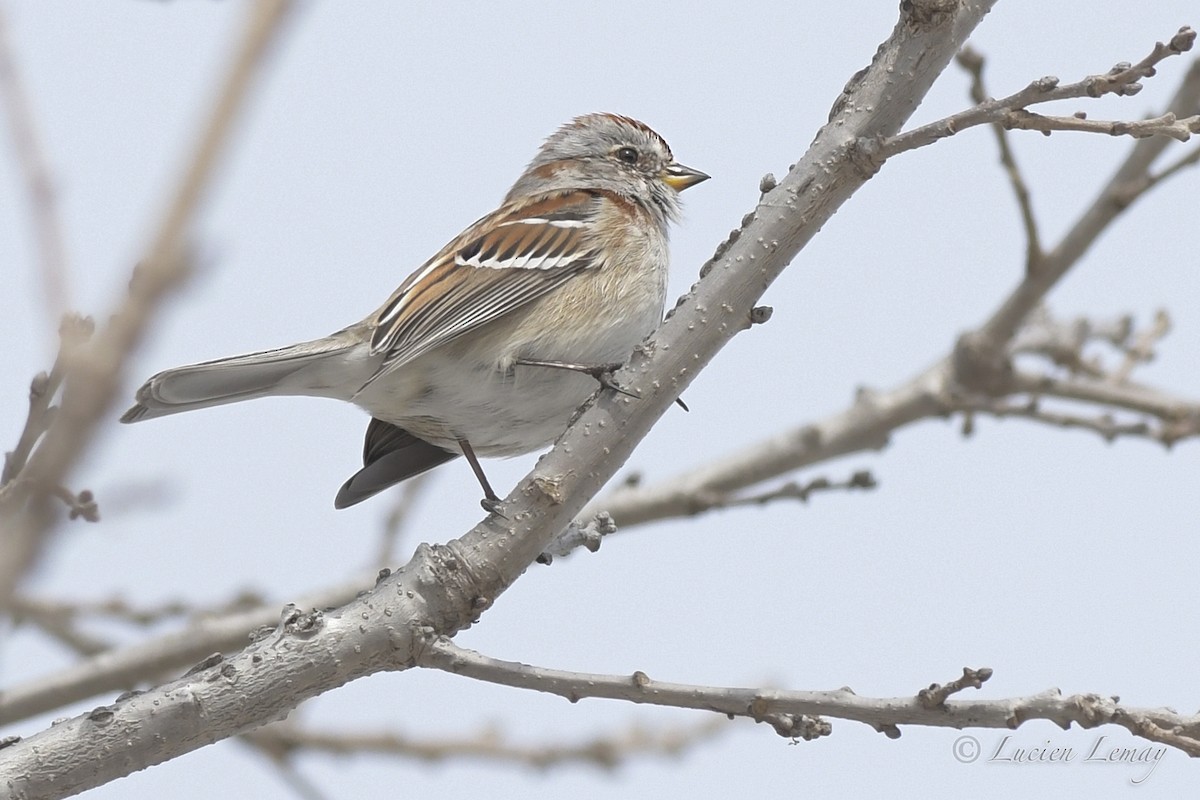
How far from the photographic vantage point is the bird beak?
6984 millimetres

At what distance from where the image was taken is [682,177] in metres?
7.01

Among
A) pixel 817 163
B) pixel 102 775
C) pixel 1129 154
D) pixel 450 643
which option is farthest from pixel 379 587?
pixel 1129 154

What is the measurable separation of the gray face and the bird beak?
0.12ft

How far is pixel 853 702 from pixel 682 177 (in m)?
4.16

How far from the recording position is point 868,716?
331 cm

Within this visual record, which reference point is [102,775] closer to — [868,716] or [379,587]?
[379,587]

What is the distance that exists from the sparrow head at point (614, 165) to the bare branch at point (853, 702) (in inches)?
142

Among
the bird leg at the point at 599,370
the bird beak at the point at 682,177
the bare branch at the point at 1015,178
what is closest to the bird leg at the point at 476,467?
the bird leg at the point at 599,370

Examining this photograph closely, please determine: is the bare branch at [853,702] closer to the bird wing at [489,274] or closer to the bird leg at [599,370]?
the bird leg at [599,370]

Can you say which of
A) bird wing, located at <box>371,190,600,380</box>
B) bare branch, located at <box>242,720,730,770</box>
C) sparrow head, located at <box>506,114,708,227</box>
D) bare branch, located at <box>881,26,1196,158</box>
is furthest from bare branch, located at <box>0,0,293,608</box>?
sparrow head, located at <box>506,114,708,227</box>

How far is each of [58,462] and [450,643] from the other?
8.79 feet

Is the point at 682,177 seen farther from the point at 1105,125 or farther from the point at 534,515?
the point at 1105,125

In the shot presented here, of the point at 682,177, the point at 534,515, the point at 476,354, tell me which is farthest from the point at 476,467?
the point at 682,177

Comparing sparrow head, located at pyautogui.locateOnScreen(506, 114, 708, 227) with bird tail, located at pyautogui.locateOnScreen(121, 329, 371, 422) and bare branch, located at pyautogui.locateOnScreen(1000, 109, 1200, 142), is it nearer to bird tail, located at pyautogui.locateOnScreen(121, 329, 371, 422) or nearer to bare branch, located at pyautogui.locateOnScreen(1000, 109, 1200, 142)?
bird tail, located at pyautogui.locateOnScreen(121, 329, 371, 422)
